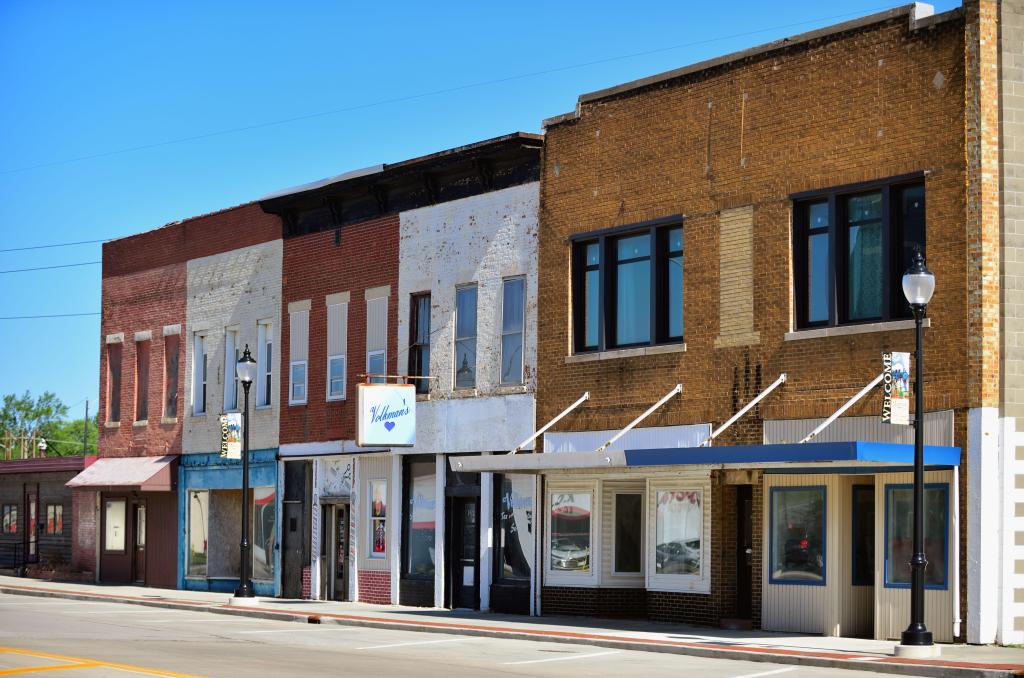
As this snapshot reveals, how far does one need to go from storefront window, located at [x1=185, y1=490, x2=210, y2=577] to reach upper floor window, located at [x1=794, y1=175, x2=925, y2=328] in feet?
63.3

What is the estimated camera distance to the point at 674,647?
20625mm

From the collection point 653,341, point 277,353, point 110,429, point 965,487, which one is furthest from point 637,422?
point 110,429

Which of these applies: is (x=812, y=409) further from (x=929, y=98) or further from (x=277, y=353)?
(x=277, y=353)

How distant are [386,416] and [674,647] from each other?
10.2 m

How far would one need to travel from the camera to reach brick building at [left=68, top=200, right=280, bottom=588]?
126 feet

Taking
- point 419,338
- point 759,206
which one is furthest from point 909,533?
point 419,338

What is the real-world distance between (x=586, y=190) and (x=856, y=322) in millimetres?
6391

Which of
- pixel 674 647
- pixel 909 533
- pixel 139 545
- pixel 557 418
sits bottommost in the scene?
pixel 139 545

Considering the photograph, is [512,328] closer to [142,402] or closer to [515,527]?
[515,527]

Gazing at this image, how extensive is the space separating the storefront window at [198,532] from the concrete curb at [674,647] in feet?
22.2

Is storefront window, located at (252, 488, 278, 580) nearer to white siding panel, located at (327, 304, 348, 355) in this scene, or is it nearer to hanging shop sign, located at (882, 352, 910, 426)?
white siding panel, located at (327, 304, 348, 355)

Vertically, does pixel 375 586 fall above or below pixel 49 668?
below

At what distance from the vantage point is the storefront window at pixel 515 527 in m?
28.1

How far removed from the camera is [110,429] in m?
41.5
